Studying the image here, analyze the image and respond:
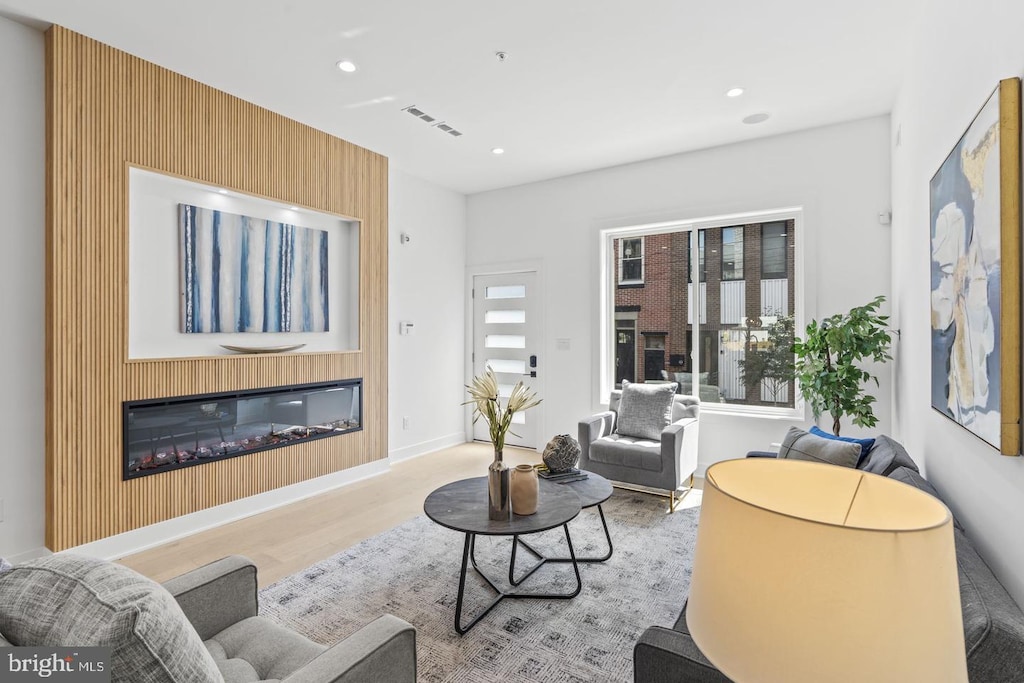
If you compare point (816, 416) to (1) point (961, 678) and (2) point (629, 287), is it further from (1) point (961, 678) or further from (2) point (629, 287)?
(1) point (961, 678)

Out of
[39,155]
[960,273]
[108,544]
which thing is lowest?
[108,544]

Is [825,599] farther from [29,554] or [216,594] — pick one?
[29,554]

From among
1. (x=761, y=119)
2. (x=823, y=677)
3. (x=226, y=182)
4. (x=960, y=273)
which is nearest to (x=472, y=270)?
→ (x=226, y=182)

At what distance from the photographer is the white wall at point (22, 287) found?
8.93ft

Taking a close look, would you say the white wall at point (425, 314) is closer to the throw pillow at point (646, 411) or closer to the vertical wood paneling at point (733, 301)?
the throw pillow at point (646, 411)

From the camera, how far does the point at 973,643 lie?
94cm

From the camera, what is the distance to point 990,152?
1.29 meters

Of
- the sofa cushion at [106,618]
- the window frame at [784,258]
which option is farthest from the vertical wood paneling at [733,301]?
the sofa cushion at [106,618]

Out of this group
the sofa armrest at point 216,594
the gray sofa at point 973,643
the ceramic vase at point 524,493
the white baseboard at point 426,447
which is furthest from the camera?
the white baseboard at point 426,447

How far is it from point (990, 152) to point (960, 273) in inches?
17.0

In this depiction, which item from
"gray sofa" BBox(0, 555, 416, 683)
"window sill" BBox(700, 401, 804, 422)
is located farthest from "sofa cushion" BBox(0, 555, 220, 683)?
"window sill" BBox(700, 401, 804, 422)

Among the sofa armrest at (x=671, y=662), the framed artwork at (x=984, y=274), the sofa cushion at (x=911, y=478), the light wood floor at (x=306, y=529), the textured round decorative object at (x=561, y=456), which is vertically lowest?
the light wood floor at (x=306, y=529)

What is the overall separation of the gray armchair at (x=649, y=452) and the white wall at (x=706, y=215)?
436 mm

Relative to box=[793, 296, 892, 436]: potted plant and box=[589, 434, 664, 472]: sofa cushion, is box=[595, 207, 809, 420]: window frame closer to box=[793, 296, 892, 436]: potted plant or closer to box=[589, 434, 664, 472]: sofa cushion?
box=[793, 296, 892, 436]: potted plant
